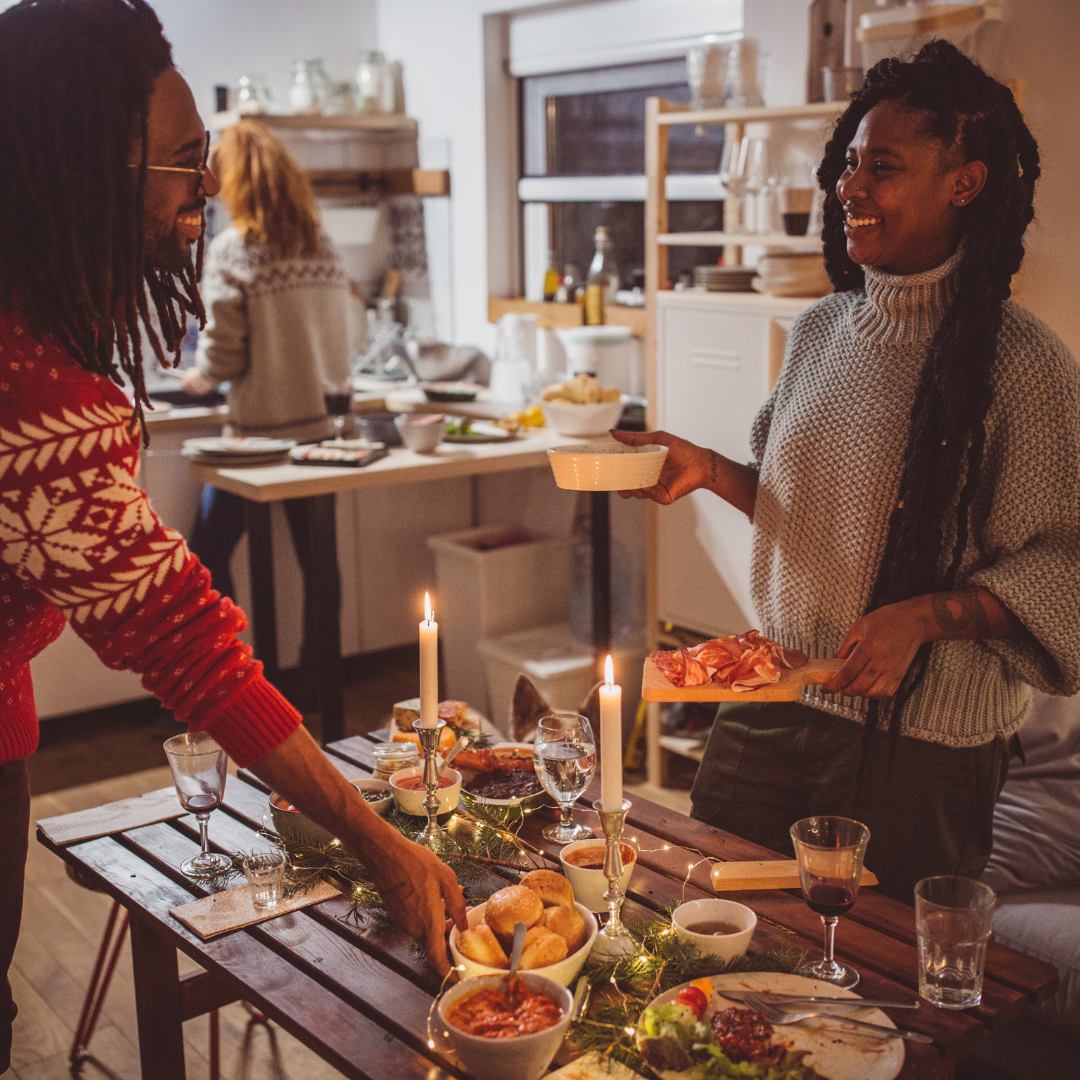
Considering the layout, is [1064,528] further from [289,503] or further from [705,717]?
[289,503]

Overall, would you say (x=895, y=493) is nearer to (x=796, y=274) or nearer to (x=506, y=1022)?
(x=506, y=1022)

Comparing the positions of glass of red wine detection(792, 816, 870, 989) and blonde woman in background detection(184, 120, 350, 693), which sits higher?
blonde woman in background detection(184, 120, 350, 693)

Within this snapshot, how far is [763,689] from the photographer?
1.54 m

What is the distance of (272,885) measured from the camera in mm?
1451

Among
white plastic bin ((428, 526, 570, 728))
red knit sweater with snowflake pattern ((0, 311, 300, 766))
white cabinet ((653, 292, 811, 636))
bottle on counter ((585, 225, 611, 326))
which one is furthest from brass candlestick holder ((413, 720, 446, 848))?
bottle on counter ((585, 225, 611, 326))

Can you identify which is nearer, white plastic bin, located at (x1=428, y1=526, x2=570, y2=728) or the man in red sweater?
the man in red sweater

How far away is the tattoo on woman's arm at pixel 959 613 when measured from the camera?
1.50m

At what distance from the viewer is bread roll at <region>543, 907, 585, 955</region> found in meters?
1.24

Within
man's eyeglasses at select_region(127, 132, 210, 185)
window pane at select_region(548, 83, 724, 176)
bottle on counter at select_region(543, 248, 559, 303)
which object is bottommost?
bottle on counter at select_region(543, 248, 559, 303)

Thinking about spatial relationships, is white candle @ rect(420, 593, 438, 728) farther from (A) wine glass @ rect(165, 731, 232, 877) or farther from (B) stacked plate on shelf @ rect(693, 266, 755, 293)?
(B) stacked plate on shelf @ rect(693, 266, 755, 293)

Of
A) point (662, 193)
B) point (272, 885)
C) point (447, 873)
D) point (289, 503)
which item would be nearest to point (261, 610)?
point (289, 503)

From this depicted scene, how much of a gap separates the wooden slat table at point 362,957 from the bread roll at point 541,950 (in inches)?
4.6

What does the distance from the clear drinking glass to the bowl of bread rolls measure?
29 centimetres

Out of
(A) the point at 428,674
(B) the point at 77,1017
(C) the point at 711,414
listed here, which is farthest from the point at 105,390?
(C) the point at 711,414
